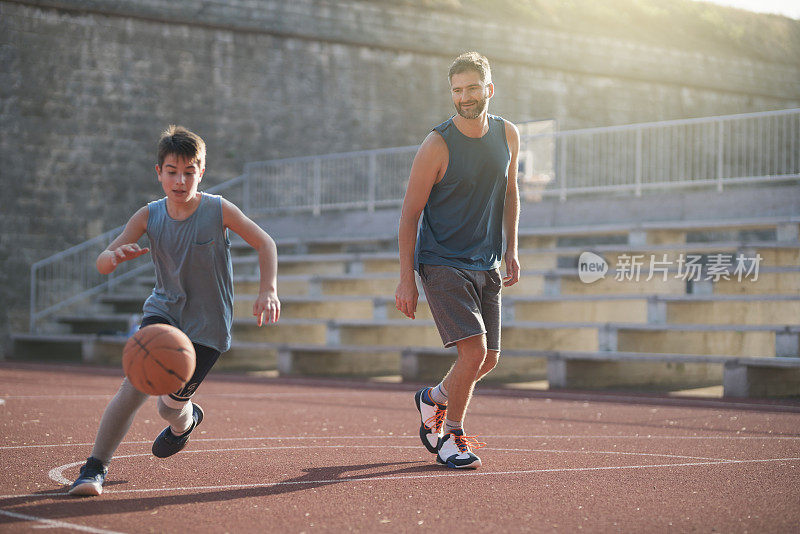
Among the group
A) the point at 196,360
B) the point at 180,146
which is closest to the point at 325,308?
the point at 196,360

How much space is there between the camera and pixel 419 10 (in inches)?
867

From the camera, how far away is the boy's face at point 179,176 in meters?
5.00

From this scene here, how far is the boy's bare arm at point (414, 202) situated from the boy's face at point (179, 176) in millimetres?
1138

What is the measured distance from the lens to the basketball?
15.1 ft

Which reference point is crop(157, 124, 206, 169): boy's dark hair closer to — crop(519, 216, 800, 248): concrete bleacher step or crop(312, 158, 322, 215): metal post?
crop(519, 216, 800, 248): concrete bleacher step

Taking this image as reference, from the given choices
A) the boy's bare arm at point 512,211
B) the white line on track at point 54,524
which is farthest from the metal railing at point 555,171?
the white line on track at point 54,524

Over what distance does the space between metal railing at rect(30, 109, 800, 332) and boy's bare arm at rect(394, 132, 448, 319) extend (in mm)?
9452

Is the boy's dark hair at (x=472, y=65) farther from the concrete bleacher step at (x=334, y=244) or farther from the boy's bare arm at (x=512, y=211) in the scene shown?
the concrete bleacher step at (x=334, y=244)

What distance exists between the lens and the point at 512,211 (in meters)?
5.95

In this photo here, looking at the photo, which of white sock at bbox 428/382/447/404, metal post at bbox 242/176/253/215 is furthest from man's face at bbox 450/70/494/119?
metal post at bbox 242/176/253/215

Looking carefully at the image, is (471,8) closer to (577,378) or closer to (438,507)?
(577,378)

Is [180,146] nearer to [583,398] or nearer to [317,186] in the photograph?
[583,398]

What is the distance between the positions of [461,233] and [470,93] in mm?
745

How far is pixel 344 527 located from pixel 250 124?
17080mm
